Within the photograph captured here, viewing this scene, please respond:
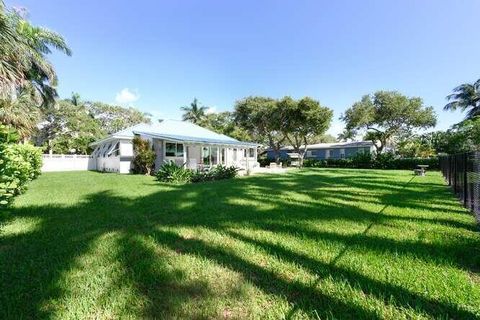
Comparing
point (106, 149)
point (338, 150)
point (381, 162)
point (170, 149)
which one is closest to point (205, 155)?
point (170, 149)

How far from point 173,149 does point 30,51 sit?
10.1 meters

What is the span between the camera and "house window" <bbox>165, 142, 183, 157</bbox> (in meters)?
20.2

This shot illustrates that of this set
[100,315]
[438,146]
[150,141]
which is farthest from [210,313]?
[438,146]

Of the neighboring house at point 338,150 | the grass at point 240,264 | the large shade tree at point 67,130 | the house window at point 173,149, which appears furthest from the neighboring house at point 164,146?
the neighboring house at point 338,150

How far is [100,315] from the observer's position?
2.58 metres

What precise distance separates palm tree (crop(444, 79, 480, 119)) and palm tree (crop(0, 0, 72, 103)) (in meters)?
42.9

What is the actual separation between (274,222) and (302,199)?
10.1ft

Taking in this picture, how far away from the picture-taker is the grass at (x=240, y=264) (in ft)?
8.75

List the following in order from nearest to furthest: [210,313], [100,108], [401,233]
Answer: [210,313] → [401,233] → [100,108]

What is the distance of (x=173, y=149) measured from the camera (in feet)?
67.4

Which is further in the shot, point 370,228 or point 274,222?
point 274,222

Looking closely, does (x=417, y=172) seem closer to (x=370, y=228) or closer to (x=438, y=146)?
(x=370, y=228)

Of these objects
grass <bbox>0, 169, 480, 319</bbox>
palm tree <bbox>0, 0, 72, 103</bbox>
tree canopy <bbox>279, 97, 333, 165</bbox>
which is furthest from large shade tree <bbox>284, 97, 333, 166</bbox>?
grass <bbox>0, 169, 480, 319</bbox>

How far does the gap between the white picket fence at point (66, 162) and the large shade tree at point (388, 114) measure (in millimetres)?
32629
